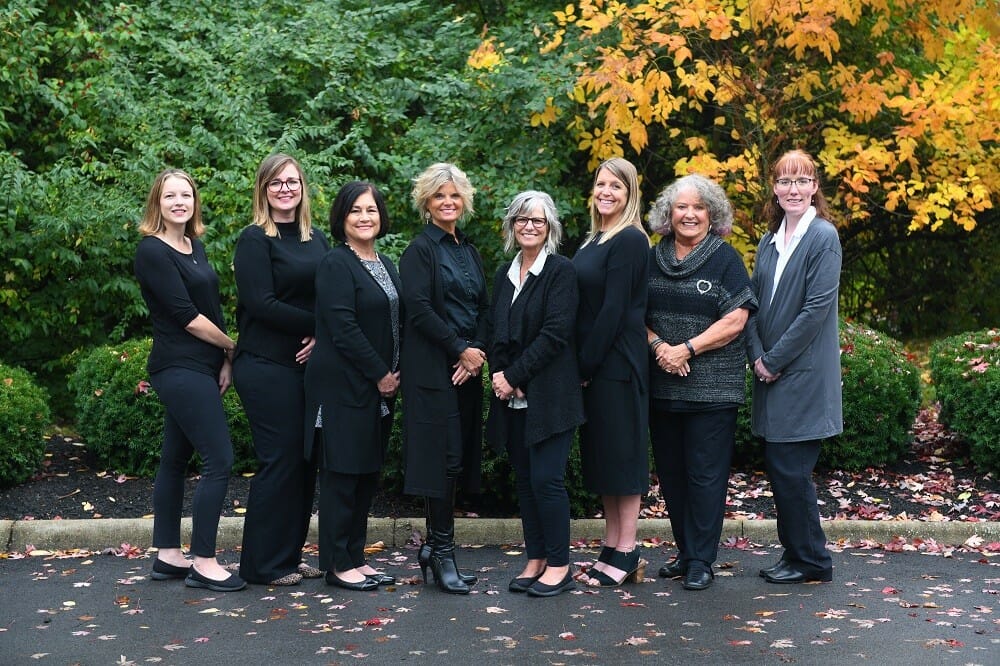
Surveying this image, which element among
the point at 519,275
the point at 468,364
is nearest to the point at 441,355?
the point at 468,364

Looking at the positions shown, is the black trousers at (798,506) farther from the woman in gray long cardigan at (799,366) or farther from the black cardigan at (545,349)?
the black cardigan at (545,349)

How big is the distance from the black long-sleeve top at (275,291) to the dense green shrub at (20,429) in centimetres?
231

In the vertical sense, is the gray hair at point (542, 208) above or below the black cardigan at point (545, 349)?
above

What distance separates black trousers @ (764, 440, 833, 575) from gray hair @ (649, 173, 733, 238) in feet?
3.53

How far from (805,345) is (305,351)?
2.33 meters

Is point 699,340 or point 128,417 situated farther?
point 128,417

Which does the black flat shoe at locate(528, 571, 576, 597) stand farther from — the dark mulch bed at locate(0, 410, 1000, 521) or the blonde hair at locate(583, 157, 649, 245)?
the blonde hair at locate(583, 157, 649, 245)

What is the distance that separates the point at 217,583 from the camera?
592 centimetres

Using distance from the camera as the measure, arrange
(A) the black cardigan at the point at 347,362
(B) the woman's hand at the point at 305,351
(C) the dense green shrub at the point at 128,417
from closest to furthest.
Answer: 1. (A) the black cardigan at the point at 347,362
2. (B) the woman's hand at the point at 305,351
3. (C) the dense green shrub at the point at 128,417

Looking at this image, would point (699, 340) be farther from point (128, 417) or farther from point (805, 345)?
point (128, 417)

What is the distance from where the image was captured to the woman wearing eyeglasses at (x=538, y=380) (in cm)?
577

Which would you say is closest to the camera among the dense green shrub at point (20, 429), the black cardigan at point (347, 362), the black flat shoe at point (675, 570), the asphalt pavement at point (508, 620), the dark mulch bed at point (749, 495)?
the asphalt pavement at point (508, 620)

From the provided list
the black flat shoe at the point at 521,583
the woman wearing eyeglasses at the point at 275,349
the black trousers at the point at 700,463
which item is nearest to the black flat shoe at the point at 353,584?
the woman wearing eyeglasses at the point at 275,349

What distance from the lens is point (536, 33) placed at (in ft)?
33.4
